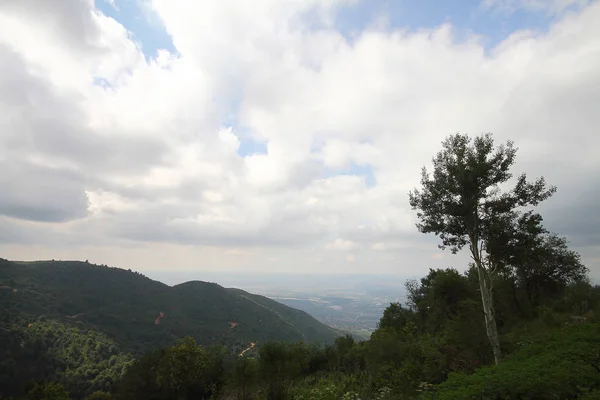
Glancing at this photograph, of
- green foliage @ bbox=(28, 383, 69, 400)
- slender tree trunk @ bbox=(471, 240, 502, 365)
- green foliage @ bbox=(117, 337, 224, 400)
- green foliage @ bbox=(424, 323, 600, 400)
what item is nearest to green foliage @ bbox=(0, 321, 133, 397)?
green foliage @ bbox=(117, 337, 224, 400)

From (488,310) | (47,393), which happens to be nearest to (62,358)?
(47,393)

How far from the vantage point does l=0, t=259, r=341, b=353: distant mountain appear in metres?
112

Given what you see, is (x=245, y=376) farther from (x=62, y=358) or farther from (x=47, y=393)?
(x=62, y=358)

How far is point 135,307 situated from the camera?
13412 cm

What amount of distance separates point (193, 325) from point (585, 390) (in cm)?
13936

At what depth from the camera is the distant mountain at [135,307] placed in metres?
112

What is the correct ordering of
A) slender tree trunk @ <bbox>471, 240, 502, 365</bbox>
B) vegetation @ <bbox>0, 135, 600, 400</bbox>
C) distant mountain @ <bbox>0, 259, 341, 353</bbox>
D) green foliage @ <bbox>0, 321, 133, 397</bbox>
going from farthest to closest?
distant mountain @ <bbox>0, 259, 341, 353</bbox> < green foliage @ <bbox>0, 321, 133, 397</bbox> < slender tree trunk @ <bbox>471, 240, 502, 365</bbox> < vegetation @ <bbox>0, 135, 600, 400</bbox>

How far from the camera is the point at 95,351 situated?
93.6m

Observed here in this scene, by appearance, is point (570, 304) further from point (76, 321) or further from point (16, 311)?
point (16, 311)

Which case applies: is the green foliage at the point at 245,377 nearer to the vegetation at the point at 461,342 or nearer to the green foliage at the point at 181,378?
the vegetation at the point at 461,342

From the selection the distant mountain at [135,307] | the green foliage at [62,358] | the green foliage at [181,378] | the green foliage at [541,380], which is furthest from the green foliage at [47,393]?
the distant mountain at [135,307]

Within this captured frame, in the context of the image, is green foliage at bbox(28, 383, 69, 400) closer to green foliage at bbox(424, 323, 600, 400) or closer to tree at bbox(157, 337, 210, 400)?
tree at bbox(157, 337, 210, 400)

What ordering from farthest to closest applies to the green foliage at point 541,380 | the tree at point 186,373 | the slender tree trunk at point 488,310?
the tree at point 186,373 → the slender tree trunk at point 488,310 → the green foliage at point 541,380

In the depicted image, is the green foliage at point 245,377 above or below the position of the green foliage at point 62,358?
above
